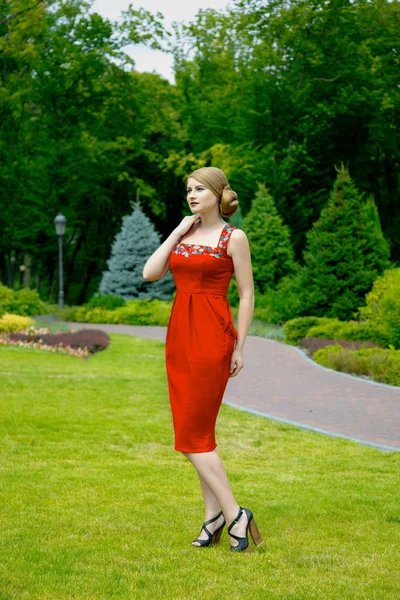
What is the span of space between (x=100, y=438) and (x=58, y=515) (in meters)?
3.22

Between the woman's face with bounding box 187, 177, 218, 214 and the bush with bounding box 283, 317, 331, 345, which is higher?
the woman's face with bounding box 187, 177, 218, 214

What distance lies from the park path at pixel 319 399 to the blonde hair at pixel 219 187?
427 cm

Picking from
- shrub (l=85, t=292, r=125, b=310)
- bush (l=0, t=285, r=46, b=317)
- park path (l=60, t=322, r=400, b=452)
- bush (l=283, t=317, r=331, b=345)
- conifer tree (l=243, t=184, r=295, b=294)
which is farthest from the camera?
shrub (l=85, t=292, r=125, b=310)

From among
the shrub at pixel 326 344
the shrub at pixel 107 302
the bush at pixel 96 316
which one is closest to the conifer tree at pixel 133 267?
the shrub at pixel 107 302

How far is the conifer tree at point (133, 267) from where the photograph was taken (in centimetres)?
3166

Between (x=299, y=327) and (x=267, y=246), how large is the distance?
8.00m

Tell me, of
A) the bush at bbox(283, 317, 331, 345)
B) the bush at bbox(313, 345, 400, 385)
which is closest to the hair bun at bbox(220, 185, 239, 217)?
the bush at bbox(313, 345, 400, 385)

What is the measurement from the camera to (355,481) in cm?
705

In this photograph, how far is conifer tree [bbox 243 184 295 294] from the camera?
90.0 feet

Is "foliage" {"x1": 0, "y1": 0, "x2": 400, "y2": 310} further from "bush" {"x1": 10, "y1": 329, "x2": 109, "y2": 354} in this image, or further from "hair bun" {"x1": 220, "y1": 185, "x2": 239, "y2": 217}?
"hair bun" {"x1": 220, "y1": 185, "x2": 239, "y2": 217}

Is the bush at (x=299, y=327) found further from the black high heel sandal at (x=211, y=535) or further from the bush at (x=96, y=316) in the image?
the black high heel sandal at (x=211, y=535)

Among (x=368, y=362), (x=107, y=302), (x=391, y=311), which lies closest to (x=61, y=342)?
(x=391, y=311)

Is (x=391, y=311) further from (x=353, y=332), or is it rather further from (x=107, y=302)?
(x=107, y=302)

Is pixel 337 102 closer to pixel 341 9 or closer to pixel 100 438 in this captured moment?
pixel 341 9
